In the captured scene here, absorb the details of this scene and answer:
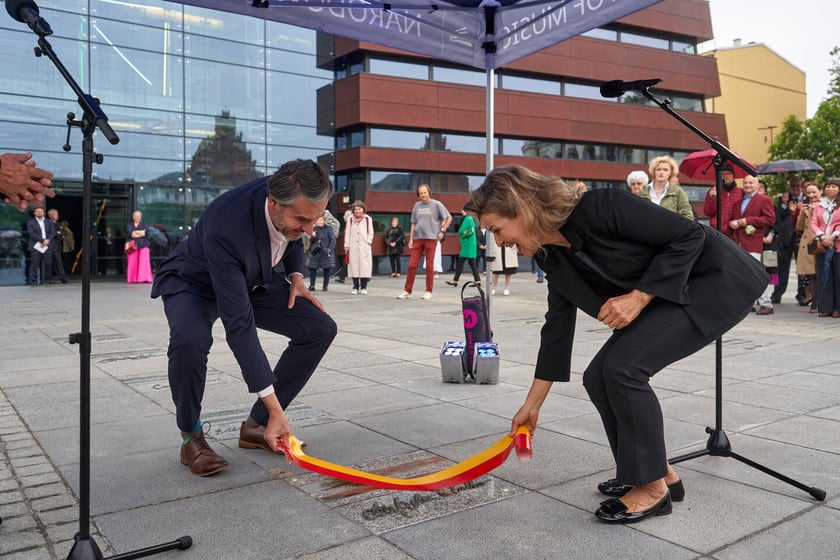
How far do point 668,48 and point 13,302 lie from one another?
30.8 m

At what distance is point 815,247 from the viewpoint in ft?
34.9

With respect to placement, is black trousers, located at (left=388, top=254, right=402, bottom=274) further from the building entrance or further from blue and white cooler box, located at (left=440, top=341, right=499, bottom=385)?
blue and white cooler box, located at (left=440, top=341, right=499, bottom=385)

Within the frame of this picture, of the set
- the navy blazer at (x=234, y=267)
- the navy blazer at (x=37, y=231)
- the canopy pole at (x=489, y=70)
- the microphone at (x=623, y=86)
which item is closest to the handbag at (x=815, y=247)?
the canopy pole at (x=489, y=70)

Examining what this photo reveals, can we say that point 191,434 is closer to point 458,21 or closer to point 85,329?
point 85,329

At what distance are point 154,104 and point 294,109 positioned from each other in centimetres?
A: 483

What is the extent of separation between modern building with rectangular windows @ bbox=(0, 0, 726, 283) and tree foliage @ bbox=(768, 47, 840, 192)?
380 inches

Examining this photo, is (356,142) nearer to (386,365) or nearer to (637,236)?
(386,365)

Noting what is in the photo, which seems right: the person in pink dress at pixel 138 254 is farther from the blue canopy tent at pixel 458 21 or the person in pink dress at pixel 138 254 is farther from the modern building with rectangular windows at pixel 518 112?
the blue canopy tent at pixel 458 21

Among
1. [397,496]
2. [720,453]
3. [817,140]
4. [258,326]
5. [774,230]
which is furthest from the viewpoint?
[817,140]

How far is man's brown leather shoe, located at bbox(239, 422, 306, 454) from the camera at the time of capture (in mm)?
3844

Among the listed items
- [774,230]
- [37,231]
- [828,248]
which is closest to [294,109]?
[37,231]

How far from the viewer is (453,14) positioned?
18.3ft

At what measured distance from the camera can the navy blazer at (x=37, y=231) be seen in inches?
706

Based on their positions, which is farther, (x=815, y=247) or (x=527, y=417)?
(x=815, y=247)
